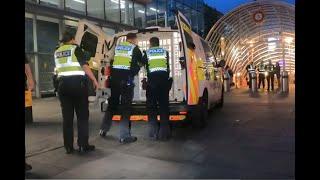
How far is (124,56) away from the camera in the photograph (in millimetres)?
7926

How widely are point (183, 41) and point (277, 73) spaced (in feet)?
49.9

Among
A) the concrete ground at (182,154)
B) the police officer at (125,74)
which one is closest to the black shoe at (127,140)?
the police officer at (125,74)

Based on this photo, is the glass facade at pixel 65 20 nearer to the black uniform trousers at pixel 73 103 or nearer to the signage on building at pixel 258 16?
the signage on building at pixel 258 16

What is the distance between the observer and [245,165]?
5.98 meters

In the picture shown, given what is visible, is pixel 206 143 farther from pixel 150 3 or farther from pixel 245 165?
pixel 150 3

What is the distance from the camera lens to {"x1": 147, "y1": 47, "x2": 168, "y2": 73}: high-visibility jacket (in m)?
8.02

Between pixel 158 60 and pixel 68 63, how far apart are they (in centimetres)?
183

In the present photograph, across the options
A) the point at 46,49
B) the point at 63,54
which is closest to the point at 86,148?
the point at 63,54

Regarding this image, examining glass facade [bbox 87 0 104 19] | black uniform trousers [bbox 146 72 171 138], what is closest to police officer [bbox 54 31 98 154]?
black uniform trousers [bbox 146 72 171 138]

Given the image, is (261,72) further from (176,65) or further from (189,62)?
(189,62)

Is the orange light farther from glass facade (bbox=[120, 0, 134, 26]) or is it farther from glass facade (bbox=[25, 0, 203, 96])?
glass facade (bbox=[120, 0, 134, 26])

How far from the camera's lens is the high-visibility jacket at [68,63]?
6.85 meters

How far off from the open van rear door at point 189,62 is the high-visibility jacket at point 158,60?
404 mm
